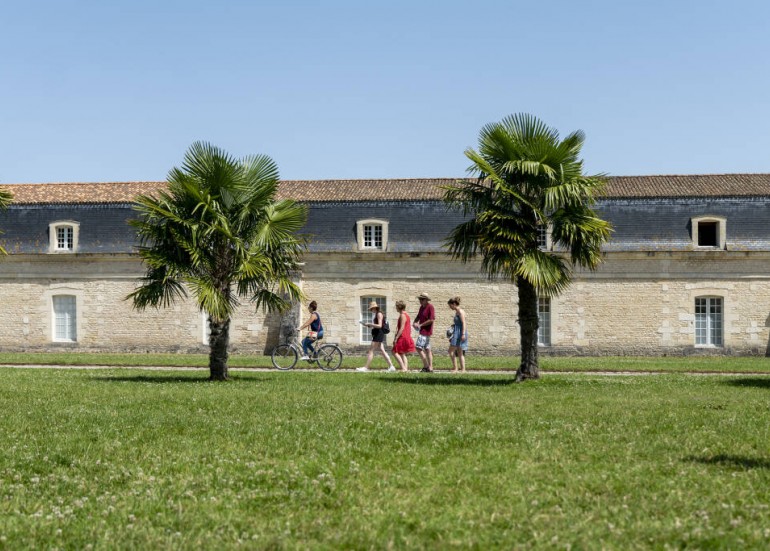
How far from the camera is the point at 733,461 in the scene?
23.9 feet

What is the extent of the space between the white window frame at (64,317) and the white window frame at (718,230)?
20.0m

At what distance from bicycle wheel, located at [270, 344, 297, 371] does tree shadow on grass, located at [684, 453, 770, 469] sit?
1397 centimetres

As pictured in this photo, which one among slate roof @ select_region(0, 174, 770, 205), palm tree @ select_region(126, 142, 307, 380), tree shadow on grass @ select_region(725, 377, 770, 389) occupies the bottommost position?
tree shadow on grass @ select_region(725, 377, 770, 389)

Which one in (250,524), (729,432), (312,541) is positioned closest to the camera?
(312,541)

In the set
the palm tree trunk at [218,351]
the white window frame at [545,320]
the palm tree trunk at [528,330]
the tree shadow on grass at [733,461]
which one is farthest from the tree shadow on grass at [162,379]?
the white window frame at [545,320]

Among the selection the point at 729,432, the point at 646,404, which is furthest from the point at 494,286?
the point at 729,432

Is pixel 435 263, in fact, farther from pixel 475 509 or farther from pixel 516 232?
pixel 475 509

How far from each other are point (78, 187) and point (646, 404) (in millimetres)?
26249

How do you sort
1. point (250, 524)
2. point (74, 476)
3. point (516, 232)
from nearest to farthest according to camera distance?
point (250, 524) → point (74, 476) → point (516, 232)

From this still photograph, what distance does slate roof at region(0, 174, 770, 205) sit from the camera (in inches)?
1172

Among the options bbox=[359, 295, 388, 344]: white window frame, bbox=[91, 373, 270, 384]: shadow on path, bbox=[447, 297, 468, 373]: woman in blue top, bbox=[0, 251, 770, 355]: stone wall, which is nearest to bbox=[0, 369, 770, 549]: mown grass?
bbox=[91, 373, 270, 384]: shadow on path

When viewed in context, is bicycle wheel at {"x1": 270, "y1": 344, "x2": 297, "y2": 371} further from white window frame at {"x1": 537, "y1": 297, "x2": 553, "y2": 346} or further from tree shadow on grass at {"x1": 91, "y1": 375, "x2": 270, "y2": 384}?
white window frame at {"x1": 537, "y1": 297, "x2": 553, "y2": 346}

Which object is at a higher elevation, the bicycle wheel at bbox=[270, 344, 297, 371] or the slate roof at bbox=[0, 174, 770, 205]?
the slate roof at bbox=[0, 174, 770, 205]

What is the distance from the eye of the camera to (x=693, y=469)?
6863 mm
